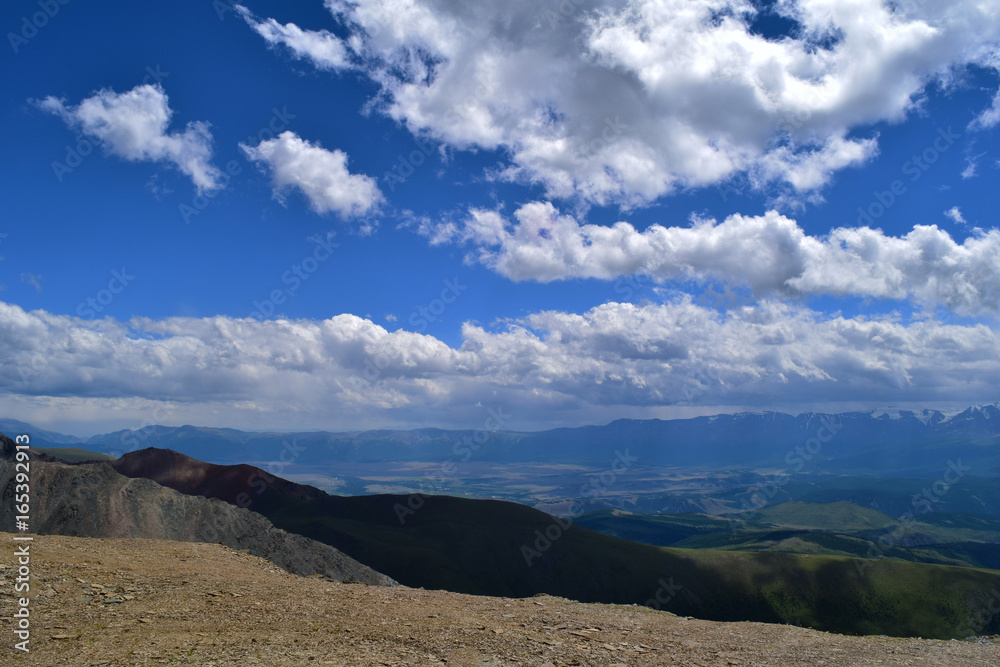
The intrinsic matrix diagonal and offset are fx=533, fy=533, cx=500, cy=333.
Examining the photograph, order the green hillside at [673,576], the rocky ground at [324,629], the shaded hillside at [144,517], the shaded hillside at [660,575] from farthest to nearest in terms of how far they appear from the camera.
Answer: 1. the shaded hillside at [660,575]
2. the green hillside at [673,576]
3. the shaded hillside at [144,517]
4. the rocky ground at [324,629]

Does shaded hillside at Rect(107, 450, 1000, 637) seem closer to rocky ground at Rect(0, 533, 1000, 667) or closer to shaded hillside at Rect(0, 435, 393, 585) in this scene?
shaded hillside at Rect(0, 435, 393, 585)

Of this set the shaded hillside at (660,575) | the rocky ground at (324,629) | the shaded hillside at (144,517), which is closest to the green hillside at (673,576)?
the shaded hillside at (660,575)

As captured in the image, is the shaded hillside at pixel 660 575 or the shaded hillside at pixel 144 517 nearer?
the shaded hillside at pixel 144 517

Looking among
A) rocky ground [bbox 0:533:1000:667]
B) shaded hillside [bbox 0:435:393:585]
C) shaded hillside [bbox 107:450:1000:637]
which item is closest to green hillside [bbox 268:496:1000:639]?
shaded hillside [bbox 107:450:1000:637]

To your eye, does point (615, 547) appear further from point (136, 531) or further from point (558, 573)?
point (136, 531)

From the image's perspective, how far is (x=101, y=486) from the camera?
80375 mm

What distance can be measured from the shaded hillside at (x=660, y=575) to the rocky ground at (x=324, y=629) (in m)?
96.4

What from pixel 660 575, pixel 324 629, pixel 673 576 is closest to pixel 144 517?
pixel 324 629

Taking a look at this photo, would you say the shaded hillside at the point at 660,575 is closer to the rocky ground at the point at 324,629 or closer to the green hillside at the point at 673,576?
the green hillside at the point at 673,576

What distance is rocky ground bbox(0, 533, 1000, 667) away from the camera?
70.8ft

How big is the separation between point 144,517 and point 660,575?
120147 mm

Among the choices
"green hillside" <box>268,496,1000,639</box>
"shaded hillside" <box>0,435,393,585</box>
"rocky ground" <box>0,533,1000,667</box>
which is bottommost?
"green hillside" <box>268,496,1000,639</box>

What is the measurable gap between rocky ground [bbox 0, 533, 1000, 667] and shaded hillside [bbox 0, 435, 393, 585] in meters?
41.6

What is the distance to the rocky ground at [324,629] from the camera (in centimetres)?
2158
